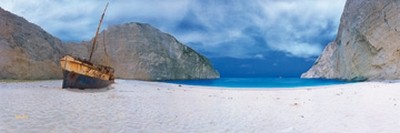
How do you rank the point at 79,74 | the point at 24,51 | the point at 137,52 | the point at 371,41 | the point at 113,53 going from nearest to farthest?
1. the point at 79,74
2. the point at 24,51
3. the point at 371,41
4. the point at 113,53
5. the point at 137,52

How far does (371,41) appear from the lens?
50906 mm

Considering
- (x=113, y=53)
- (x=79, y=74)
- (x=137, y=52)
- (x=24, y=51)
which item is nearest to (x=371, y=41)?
(x=79, y=74)

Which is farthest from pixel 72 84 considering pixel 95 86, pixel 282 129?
pixel 282 129

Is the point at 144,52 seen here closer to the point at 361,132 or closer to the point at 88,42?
the point at 88,42

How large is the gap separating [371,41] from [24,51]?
47.9m

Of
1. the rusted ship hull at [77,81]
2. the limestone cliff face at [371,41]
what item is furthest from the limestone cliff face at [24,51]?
the limestone cliff face at [371,41]

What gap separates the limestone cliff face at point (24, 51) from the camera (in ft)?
137

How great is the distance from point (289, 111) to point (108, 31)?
79.2m

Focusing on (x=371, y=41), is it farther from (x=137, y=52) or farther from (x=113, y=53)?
(x=113, y=53)

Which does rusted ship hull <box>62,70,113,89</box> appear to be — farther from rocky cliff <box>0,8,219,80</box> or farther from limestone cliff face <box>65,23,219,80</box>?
limestone cliff face <box>65,23,219,80</box>

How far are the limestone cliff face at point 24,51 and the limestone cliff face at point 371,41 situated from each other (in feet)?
153

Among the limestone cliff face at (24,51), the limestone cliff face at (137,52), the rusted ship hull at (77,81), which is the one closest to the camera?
the rusted ship hull at (77,81)

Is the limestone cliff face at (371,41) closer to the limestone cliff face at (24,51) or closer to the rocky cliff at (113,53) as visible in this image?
the rocky cliff at (113,53)

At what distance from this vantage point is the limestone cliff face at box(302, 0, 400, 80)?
46.6 meters
